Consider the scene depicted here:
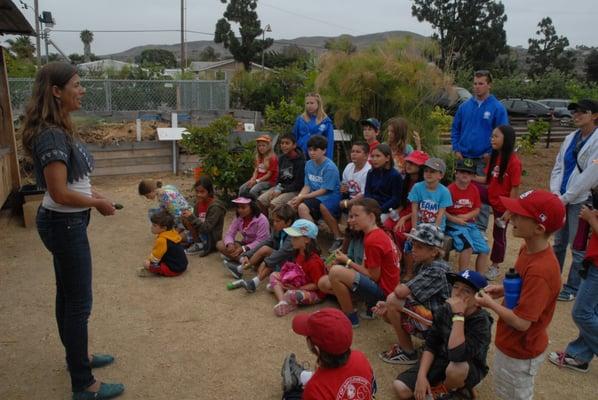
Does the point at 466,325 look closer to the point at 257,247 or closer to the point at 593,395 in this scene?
the point at 593,395

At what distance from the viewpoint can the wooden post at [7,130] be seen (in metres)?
6.61

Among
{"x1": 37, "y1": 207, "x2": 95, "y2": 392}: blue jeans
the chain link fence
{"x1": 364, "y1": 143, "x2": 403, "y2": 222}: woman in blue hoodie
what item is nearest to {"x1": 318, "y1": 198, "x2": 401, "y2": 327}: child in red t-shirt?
{"x1": 364, "y1": 143, "x2": 403, "y2": 222}: woman in blue hoodie

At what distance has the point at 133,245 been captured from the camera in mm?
5855

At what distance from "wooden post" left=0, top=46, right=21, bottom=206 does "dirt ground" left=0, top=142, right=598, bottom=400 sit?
1.64 meters

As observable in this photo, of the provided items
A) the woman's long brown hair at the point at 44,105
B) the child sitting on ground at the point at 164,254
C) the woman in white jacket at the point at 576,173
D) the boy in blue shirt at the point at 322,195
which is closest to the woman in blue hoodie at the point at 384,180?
the boy in blue shirt at the point at 322,195

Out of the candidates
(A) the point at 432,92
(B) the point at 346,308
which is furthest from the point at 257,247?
(A) the point at 432,92

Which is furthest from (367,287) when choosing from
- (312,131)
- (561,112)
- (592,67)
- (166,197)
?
(592,67)

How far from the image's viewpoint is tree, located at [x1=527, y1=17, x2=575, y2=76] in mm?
55688

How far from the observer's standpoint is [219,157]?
7.07 meters

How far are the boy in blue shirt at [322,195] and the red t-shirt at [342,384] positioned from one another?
3.12 metres

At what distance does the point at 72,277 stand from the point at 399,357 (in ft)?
7.27

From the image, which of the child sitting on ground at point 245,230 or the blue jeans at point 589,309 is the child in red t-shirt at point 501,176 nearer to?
the blue jeans at point 589,309

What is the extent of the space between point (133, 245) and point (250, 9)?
54.8 metres

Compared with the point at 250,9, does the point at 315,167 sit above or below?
below
